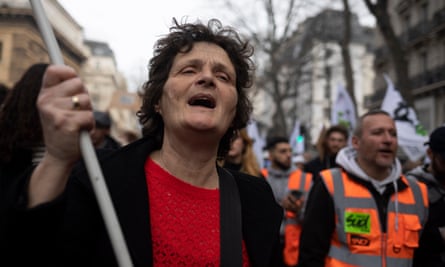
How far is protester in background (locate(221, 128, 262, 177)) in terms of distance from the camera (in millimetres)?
4719

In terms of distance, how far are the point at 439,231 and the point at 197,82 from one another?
2068mm

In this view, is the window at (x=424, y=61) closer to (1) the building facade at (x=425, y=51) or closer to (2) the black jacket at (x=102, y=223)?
(1) the building facade at (x=425, y=51)

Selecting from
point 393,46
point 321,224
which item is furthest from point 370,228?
point 393,46

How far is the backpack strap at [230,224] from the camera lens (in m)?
1.68

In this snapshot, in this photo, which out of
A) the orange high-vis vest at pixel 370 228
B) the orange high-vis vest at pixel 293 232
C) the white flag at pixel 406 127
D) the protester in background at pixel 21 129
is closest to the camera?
the protester in background at pixel 21 129

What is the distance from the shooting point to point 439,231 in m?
2.99

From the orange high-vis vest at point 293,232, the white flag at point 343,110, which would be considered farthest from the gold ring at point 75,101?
the white flag at point 343,110

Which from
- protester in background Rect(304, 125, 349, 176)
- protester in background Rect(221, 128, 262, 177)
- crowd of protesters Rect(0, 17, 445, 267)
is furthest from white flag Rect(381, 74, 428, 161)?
crowd of protesters Rect(0, 17, 445, 267)

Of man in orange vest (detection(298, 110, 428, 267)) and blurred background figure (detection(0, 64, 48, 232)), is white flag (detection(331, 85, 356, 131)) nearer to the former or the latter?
man in orange vest (detection(298, 110, 428, 267))

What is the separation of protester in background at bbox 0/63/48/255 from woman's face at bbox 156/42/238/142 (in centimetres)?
53

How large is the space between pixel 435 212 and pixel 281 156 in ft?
8.59

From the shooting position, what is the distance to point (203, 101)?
6.21 feet

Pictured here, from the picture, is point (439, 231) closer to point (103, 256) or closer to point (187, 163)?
point (187, 163)

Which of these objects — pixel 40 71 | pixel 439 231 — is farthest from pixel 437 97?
pixel 40 71
